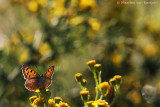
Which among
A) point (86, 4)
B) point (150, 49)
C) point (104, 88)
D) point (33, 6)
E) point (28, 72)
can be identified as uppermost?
point (33, 6)

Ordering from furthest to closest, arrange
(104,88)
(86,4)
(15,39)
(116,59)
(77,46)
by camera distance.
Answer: (116,59)
(15,39)
(86,4)
(77,46)
(104,88)

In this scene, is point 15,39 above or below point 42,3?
below

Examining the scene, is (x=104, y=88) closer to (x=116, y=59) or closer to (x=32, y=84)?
(x=32, y=84)

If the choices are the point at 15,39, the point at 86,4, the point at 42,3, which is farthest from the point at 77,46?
the point at 15,39

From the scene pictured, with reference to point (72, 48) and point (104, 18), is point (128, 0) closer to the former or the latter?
point (104, 18)

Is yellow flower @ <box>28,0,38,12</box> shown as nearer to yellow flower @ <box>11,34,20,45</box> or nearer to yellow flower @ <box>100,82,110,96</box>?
yellow flower @ <box>11,34,20,45</box>

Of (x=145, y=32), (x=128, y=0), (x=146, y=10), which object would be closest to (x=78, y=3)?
(x=128, y=0)
